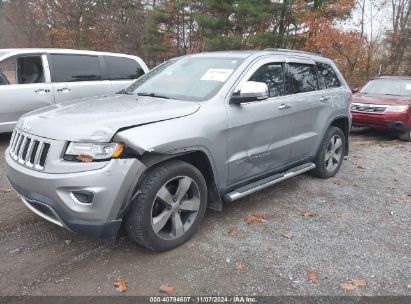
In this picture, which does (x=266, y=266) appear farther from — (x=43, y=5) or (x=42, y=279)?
(x=43, y=5)

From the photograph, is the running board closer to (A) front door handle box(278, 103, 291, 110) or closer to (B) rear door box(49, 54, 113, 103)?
(A) front door handle box(278, 103, 291, 110)

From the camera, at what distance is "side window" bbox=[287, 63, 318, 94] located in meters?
4.66

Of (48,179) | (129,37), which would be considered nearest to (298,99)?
(48,179)

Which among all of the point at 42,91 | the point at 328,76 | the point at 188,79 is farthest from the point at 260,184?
the point at 42,91

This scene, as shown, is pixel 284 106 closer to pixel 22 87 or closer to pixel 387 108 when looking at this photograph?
pixel 22 87

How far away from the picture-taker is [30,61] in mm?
6961

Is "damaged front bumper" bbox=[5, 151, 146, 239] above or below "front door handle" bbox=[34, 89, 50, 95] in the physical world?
below

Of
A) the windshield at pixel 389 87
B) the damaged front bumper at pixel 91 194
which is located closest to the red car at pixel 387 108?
the windshield at pixel 389 87

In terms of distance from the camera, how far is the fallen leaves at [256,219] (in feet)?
13.4

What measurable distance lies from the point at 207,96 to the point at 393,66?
74.7ft

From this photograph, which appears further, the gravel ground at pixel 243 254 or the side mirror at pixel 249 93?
the side mirror at pixel 249 93

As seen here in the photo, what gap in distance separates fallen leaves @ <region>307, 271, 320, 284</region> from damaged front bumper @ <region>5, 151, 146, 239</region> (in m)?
1.61

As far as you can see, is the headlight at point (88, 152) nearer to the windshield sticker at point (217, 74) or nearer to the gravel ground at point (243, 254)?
the gravel ground at point (243, 254)

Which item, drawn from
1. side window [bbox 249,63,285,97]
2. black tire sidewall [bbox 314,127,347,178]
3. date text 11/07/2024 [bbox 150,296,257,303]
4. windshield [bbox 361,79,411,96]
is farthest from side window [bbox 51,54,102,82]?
windshield [bbox 361,79,411,96]
